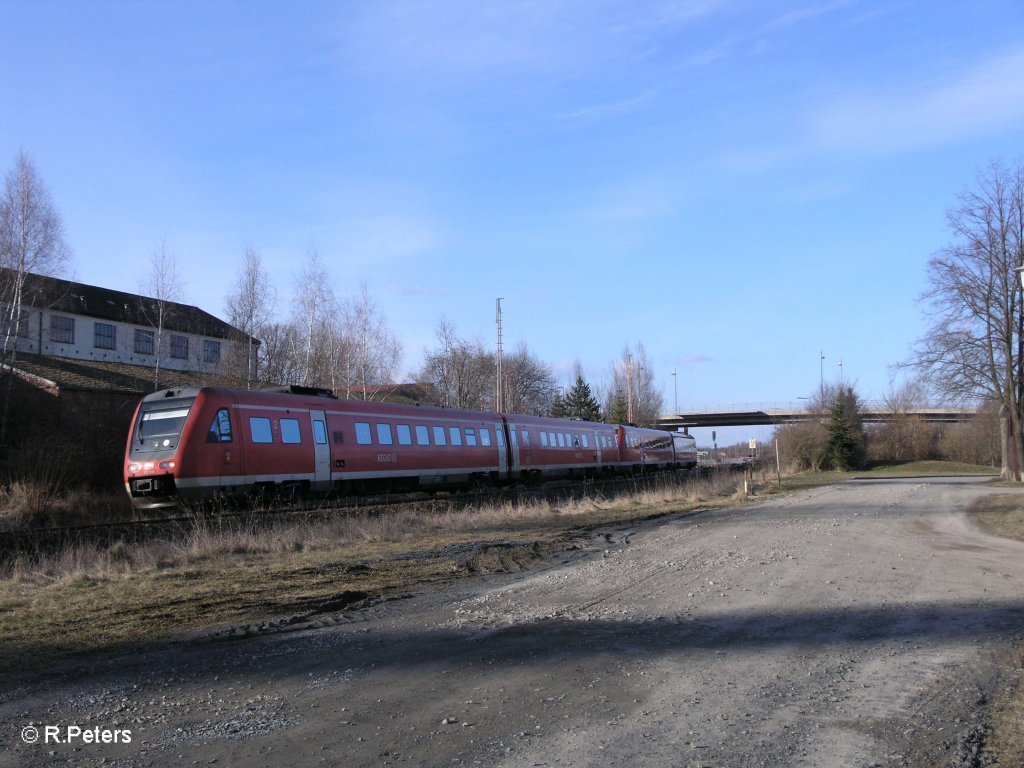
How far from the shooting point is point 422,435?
23.7 m

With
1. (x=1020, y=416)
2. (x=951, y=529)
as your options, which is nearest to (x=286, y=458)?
(x=951, y=529)

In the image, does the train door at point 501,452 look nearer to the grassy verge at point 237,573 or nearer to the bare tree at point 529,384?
the grassy verge at point 237,573

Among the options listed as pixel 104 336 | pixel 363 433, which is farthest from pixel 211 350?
pixel 363 433

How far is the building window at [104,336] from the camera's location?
41438 millimetres

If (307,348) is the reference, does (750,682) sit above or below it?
below

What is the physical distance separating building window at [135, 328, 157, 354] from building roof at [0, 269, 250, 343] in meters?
0.54

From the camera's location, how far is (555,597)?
26.5 feet

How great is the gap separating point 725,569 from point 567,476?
2444 centimetres

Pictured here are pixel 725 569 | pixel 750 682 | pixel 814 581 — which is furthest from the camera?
pixel 725 569

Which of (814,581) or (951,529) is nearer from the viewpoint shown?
(814,581)

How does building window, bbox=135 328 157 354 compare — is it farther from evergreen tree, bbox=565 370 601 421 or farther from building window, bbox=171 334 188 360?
evergreen tree, bbox=565 370 601 421

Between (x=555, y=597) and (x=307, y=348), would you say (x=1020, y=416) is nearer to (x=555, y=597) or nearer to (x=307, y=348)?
(x=307, y=348)

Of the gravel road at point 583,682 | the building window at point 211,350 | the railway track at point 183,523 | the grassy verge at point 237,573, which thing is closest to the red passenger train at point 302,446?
the railway track at point 183,523

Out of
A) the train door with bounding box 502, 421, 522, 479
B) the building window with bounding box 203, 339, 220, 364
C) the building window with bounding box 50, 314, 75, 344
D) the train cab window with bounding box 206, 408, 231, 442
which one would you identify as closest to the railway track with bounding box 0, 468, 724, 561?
the train cab window with bounding box 206, 408, 231, 442
